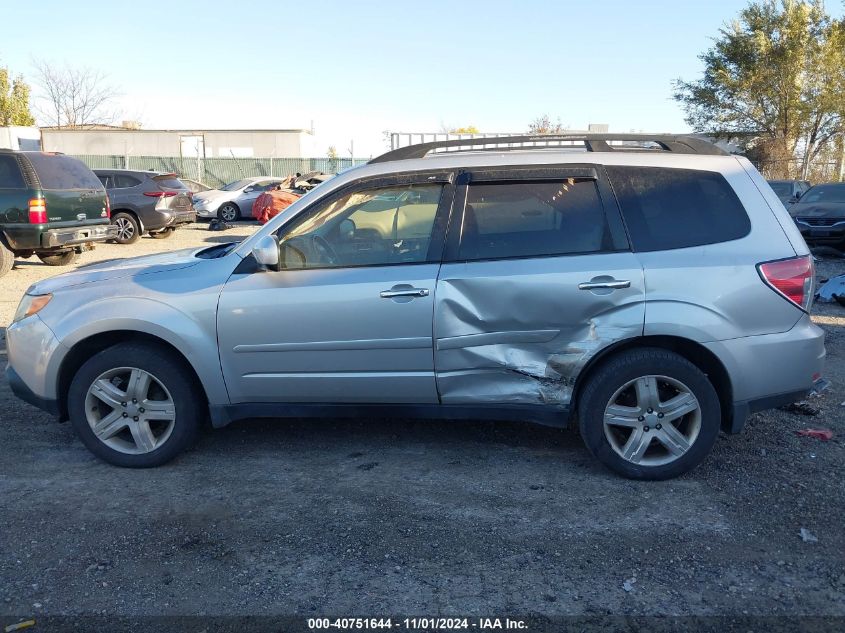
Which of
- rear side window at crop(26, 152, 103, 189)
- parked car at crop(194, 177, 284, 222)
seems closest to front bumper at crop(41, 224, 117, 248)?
rear side window at crop(26, 152, 103, 189)

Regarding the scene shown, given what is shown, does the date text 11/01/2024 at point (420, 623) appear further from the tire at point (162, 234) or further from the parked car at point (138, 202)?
the tire at point (162, 234)

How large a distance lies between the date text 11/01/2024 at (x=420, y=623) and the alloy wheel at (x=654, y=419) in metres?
1.44

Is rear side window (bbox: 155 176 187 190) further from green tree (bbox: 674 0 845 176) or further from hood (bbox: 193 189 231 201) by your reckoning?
green tree (bbox: 674 0 845 176)

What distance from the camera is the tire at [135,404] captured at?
161 inches

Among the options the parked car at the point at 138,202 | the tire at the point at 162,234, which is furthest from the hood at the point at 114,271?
the tire at the point at 162,234

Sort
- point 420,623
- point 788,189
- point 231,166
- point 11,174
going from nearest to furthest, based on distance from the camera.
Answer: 1. point 420,623
2. point 11,174
3. point 788,189
4. point 231,166

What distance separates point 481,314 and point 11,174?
30.2ft

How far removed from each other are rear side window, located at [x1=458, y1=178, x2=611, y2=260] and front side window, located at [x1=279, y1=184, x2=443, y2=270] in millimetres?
250

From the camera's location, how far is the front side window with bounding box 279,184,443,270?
410 cm

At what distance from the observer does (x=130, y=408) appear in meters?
4.16

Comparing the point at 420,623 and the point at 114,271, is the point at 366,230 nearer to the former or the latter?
the point at 114,271

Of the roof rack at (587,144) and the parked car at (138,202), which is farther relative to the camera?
the parked car at (138,202)

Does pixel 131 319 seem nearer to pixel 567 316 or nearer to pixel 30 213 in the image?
pixel 567 316

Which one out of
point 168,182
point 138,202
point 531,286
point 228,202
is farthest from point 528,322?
point 228,202
